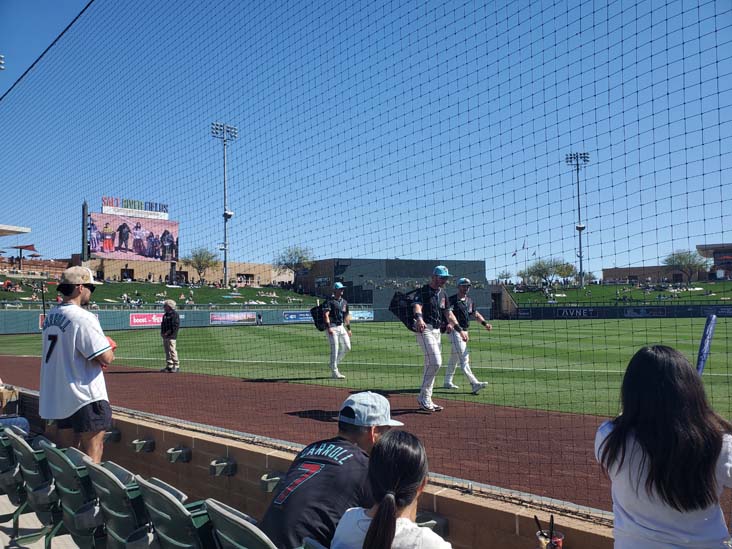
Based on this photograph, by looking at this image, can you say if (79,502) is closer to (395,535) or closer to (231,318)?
(395,535)

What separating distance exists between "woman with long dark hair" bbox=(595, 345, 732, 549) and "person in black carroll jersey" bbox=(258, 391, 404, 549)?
939mm

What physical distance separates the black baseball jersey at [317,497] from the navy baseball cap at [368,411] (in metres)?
0.21

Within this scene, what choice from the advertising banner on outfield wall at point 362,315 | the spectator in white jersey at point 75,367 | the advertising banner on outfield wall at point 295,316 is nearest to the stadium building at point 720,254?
the spectator in white jersey at point 75,367

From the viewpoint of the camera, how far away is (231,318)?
1276 inches

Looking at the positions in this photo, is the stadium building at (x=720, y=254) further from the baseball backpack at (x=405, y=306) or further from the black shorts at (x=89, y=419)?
the black shorts at (x=89, y=419)

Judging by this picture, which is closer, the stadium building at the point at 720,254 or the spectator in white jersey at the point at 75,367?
the spectator in white jersey at the point at 75,367

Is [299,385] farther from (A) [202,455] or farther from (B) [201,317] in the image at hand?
(B) [201,317]

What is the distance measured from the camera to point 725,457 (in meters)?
1.96

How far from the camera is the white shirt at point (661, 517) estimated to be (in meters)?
1.97

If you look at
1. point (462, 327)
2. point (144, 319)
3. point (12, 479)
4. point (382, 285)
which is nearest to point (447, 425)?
point (462, 327)

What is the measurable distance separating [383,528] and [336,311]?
946cm

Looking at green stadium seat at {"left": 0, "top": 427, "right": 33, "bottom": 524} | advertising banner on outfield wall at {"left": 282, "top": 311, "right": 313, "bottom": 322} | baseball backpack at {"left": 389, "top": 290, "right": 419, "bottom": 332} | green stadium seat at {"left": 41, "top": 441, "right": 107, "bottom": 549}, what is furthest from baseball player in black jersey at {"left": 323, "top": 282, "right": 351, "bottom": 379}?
advertising banner on outfield wall at {"left": 282, "top": 311, "right": 313, "bottom": 322}

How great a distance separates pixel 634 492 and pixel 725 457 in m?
0.31

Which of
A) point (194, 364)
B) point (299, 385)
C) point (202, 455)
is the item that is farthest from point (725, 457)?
point (194, 364)
